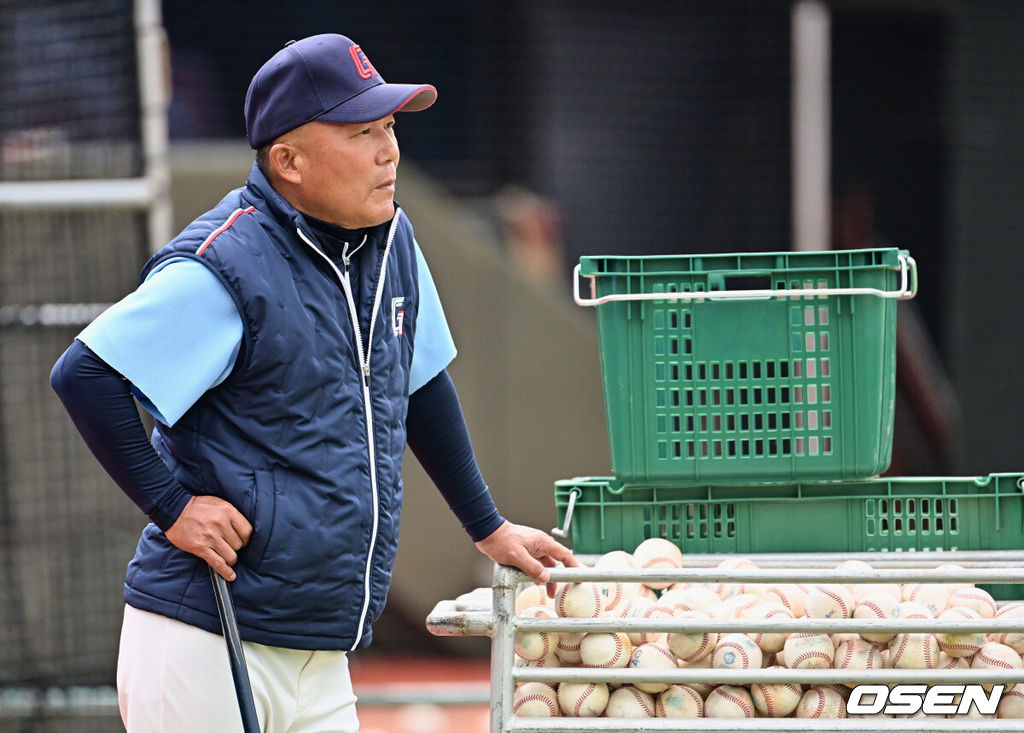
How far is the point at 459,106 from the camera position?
352 inches

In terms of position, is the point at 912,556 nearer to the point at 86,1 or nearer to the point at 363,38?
the point at 86,1

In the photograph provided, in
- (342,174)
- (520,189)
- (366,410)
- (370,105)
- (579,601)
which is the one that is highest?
(520,189)

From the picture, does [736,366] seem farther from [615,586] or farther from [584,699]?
[584,699]

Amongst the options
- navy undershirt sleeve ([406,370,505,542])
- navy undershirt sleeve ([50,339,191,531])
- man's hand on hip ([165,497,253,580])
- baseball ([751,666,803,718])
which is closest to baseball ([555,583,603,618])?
navy undershirt sleeve ([406,370,505,542])

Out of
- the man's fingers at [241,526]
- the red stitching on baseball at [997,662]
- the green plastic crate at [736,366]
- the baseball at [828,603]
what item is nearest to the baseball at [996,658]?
the red stitching on baseball at [997,662]

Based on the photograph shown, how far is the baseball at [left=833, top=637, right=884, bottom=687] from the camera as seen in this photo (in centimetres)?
284

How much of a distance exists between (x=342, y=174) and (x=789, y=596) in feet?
4.41

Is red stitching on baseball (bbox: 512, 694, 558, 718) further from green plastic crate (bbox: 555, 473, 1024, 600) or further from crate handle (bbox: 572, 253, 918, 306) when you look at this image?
crate handle (bbox: 572, 253, 918, 306)

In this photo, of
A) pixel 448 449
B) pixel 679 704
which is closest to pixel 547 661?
pixel 679 704

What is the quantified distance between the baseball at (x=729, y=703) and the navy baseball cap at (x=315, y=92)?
137 centimetres

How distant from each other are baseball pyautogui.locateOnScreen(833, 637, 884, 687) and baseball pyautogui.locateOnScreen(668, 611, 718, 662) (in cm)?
27

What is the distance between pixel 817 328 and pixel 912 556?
57 cm

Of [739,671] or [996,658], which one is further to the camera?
[996,658]

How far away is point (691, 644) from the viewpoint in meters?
2.87
